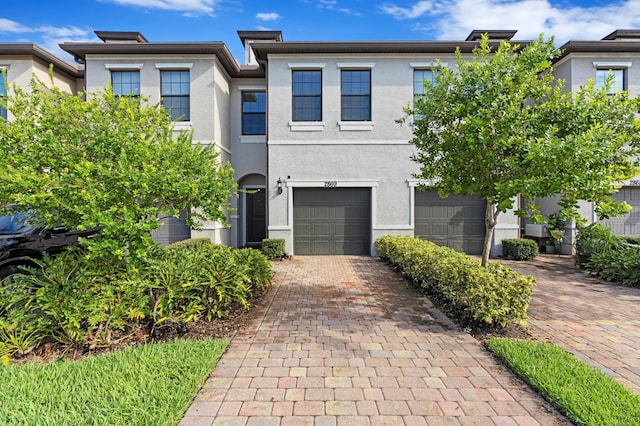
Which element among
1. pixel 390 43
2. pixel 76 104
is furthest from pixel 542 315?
pixel 390 43

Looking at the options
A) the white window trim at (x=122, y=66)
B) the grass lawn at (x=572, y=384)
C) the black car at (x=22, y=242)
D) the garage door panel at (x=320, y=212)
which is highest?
the white window trim at (x=122, y=66)

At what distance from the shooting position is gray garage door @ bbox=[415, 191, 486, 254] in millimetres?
12266

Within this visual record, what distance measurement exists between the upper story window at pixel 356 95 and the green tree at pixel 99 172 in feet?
27.5

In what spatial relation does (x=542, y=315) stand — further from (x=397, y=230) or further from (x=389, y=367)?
(x=397, y=230)

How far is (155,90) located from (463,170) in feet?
Result: 36.3

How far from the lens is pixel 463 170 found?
537 centimetres

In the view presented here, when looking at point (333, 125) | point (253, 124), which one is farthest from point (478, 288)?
point (253, 124)

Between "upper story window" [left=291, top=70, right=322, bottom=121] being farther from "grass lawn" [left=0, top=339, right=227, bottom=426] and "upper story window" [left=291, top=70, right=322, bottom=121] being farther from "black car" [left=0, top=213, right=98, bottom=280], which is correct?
"grass lawn" [left=0, top=339, right=227, bottom=426]

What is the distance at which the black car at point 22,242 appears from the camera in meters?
5.94

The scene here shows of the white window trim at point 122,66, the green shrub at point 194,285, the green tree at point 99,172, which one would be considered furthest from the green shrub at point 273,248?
the white window trim at point 122,66

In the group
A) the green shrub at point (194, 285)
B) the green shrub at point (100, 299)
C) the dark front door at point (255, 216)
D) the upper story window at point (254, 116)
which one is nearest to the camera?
the green shrub at point (100, 299)

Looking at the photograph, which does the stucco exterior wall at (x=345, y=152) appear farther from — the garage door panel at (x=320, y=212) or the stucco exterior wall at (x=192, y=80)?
the stucco exterior wall at (x=192, y=80)

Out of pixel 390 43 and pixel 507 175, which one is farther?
pixel 390 43

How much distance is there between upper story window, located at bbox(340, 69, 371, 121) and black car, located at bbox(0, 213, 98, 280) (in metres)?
8.99
